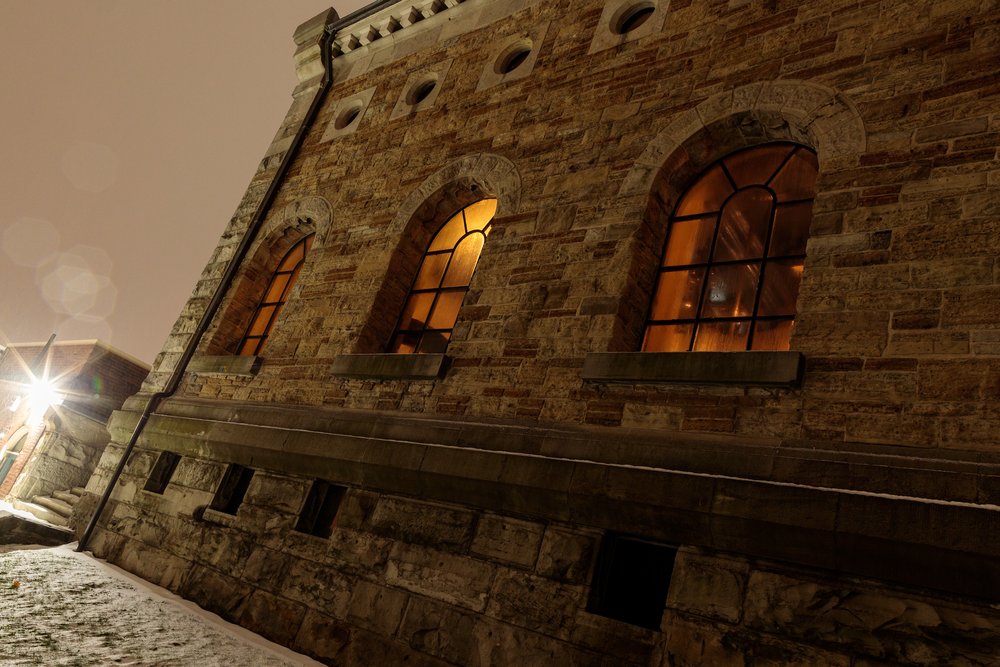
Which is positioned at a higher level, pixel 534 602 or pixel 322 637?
pixel 534 602

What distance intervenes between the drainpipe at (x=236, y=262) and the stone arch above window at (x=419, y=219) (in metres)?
2.70

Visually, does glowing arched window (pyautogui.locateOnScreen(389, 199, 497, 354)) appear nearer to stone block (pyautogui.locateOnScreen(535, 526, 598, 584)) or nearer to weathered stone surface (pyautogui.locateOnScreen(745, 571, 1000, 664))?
stone block (pyautogui.locateOnScreen(535, 526, 598, 584))

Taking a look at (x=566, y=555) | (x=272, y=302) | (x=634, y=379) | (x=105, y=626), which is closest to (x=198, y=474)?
(x=105, y=626)

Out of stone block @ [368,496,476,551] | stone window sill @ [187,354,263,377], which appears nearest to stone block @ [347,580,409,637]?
stone block @ [368,496,476,551]

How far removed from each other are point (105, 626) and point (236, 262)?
4.84 meters

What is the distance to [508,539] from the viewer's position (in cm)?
373

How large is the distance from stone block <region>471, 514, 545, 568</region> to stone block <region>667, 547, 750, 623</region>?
0.86 m

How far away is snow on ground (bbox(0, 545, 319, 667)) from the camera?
3.57 meters

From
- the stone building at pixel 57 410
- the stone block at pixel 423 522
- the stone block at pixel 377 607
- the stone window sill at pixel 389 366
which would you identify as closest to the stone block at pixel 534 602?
the stone block at pixel 423 522

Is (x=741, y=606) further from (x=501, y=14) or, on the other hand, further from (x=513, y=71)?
(x=501, y=14)

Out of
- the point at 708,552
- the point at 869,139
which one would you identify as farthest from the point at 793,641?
the point at 869,139

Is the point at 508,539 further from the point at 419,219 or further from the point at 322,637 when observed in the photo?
the point at 419,219

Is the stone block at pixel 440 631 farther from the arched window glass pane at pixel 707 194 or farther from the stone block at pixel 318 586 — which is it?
the arched window glass pane at pixel 707 194

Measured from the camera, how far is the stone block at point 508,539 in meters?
3.62
